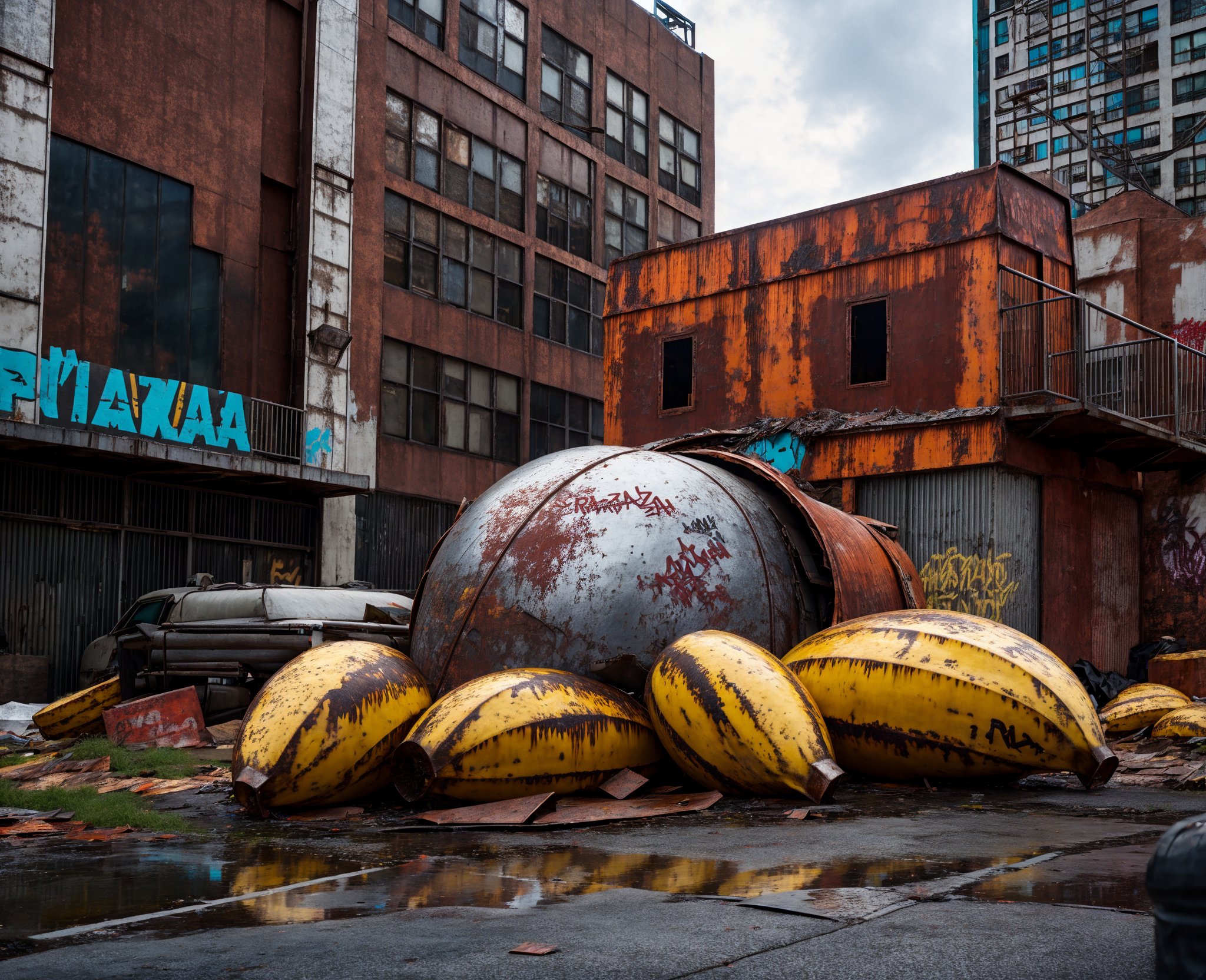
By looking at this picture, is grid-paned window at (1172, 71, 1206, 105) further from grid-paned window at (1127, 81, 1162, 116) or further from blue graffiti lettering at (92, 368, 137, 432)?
blue graffiti lettering at (92, 368, 137, 432)

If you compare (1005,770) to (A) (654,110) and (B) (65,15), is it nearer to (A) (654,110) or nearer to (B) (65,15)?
(B) (65,15)

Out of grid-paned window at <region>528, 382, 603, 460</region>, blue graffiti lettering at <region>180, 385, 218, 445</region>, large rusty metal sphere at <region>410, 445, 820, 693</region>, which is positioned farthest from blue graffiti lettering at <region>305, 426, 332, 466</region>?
large rusty metal sphere at <region>410, 445, 820, 693</region>

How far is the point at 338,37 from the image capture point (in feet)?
82.6

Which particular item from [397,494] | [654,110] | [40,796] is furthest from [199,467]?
[654,110]

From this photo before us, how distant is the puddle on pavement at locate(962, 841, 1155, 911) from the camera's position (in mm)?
3967

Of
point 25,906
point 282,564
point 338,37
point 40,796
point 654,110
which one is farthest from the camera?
point 654,110

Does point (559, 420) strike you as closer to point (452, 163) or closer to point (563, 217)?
point (563, 217)

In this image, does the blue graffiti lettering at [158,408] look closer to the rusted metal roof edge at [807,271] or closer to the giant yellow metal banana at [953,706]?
the rusted metal roof edge at [807,271]

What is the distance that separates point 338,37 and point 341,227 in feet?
13.4

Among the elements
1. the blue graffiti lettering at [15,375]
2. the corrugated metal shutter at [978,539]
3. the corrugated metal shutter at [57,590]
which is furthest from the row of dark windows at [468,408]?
the corrugated metal shutter at [978,539]

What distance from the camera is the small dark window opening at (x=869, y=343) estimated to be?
17.3 m

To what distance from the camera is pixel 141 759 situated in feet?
30.5

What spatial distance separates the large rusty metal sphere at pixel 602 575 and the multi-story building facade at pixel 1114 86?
57.3m

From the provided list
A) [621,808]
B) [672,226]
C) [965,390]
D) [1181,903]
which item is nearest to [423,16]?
[672,226]
